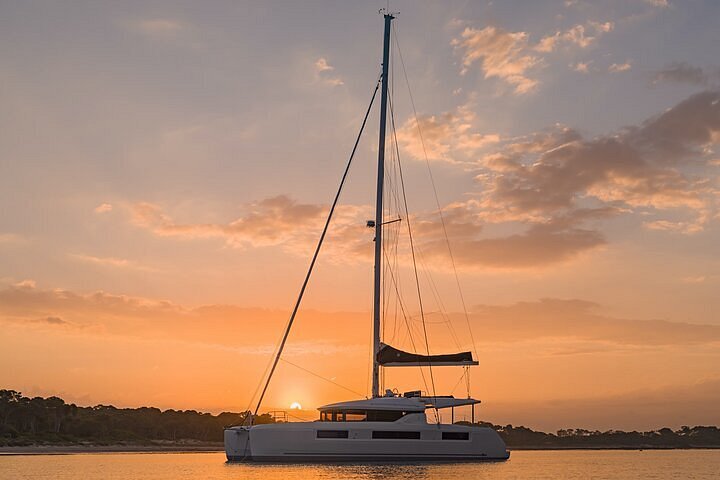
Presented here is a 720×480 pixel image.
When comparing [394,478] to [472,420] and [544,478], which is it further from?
[544,478]

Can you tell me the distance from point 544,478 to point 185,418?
55.7 meters

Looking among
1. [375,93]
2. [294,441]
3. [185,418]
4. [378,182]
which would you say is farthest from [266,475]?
[185,418]

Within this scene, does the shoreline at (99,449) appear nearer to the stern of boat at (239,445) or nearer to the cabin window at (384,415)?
the stern of boat at (239,445)

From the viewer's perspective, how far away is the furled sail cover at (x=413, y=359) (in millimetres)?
32938

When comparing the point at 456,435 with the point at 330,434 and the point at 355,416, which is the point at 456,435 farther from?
the point at 330,434

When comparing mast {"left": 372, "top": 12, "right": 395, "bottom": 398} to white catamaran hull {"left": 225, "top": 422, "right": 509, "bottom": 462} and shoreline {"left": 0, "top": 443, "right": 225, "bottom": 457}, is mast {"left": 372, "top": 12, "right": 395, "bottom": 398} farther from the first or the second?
shoreline {"left": 0, "top": 443, "right": 225, "bottom": 457}

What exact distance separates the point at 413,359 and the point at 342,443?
4823mm

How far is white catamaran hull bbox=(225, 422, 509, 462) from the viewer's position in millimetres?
31109

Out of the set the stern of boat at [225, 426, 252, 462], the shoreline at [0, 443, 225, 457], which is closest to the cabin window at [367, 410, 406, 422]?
the stern of boat at [225, 426, 252, 462]

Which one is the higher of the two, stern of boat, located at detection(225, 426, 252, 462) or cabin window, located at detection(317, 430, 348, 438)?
cabin window, located at detection(317, 430, 348, 438)

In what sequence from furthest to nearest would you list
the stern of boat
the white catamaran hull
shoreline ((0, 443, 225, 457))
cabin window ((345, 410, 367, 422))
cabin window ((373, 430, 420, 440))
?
shoreline ((0, 443, 225, 457))
cabin window ((345, 410, 367, 422))
the stern of boat
cabin window ((373, 430, 420, 440))
the white catamaran hull

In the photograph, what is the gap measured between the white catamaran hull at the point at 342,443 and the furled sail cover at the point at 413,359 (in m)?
2.62

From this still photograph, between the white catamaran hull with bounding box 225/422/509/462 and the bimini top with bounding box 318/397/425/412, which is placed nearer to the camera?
the white catamaran hull with bounding box 225/422/509/462

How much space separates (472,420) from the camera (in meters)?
34.6
